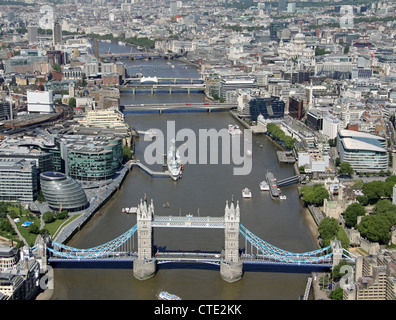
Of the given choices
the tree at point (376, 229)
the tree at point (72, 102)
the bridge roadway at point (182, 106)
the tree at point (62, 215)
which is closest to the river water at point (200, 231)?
the tree at point (62, 215)

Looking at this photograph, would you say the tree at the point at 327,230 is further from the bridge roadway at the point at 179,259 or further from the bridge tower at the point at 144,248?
the bridge tower at the point at 144,248

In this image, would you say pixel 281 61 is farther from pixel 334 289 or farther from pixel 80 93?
pixel 334 289

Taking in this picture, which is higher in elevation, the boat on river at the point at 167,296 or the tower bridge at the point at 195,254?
the tower bridge at the point at 195,254

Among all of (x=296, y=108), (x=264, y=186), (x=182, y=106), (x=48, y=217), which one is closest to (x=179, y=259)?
(x=48, y=217)

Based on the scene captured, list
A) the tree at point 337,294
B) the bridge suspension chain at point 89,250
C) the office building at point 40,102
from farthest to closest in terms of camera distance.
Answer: the office building at point 40,102 < the bridge suspension chain at point 89,250 < the tree at point 337,294

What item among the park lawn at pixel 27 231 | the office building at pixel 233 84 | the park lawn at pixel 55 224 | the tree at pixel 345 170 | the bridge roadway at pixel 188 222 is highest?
the office building at pixel 233 84

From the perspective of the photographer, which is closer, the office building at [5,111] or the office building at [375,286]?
the office building at [375,286]
